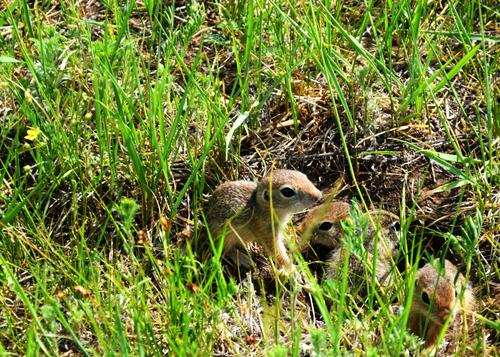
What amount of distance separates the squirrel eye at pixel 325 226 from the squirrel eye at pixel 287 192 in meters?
0.44

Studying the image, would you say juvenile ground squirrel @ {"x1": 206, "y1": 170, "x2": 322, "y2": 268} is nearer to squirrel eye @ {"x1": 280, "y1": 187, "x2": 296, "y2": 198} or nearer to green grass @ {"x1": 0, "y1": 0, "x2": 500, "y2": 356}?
squirrel eye @ {"x1": 280, "y1": 187, "x2": 296, "y2": 198}

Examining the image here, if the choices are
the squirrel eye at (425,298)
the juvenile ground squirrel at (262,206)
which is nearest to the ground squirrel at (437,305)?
the squirrel eye at (425,298)

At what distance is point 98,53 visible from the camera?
17.4 feet

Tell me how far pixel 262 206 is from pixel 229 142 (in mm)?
447

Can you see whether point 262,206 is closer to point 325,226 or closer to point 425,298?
point 325,226

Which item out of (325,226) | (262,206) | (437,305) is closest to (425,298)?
(437,305)

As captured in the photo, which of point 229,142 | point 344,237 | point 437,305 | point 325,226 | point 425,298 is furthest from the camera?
point 325,226

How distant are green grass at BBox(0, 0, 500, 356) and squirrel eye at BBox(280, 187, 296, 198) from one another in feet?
1.27

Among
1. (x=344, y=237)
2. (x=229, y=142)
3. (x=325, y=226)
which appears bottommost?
(x=325, y=226)

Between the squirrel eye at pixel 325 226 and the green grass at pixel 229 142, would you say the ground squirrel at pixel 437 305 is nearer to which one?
the green grass at pixel 229 142

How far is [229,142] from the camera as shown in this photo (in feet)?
17.4

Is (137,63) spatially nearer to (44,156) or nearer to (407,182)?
(44,156)

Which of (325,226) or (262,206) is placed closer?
(262,206)

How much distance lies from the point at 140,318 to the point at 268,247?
4.52 ft
